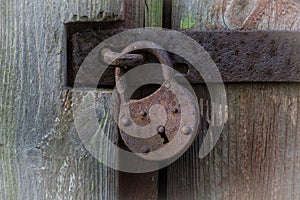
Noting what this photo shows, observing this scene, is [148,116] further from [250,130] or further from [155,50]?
[250,130]

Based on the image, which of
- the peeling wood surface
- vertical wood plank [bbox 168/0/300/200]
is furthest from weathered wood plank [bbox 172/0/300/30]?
the peeling wood surface

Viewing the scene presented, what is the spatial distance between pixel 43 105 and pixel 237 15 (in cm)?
38

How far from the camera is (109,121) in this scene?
1.86 feet

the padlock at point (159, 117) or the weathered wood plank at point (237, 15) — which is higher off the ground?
the weathered wood plank at point (237, 15)

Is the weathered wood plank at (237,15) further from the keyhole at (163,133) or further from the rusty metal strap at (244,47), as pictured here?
the keyhole at (163,133)

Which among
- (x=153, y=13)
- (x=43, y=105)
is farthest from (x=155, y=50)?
(x=43, y=105)

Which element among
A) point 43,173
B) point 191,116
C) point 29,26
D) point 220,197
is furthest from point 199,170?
point 29,26

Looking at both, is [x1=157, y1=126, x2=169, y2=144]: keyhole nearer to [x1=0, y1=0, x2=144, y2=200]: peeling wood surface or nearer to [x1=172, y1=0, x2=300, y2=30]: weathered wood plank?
[x1=0, y1=0, x2=144, y2=200]: peeling wood surface

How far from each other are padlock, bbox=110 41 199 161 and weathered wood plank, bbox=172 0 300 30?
0.11 m

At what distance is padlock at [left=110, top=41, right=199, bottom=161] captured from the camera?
510 mm

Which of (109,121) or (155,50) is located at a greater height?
(155,50)

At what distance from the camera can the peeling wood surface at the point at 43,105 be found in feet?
1.86

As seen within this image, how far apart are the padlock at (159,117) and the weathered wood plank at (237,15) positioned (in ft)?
0.36

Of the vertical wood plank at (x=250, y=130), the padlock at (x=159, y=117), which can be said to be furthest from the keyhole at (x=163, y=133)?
the vertical wood plank at (x=250, y=130)
